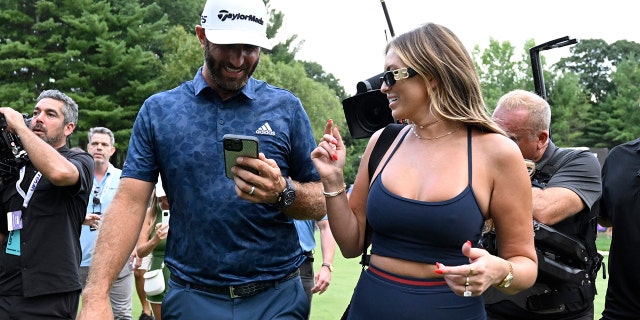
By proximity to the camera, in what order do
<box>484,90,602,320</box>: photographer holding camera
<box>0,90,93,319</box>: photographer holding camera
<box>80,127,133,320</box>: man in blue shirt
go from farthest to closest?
<box>80,127,133,320</box>: man in blue shirt → <box>0,90,93,319</box>: photographer holding camera → <box>484,90,602,320</box>: photographer holding camera

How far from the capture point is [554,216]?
4238mm

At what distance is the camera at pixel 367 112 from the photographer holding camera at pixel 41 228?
249 centimetres

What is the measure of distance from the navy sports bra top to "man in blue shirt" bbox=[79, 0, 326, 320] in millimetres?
523

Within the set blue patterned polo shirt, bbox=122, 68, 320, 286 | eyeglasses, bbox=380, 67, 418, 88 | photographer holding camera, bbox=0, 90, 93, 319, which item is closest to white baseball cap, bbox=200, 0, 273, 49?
blue patterned polo shirt, bbox=122, 68, 320, 286

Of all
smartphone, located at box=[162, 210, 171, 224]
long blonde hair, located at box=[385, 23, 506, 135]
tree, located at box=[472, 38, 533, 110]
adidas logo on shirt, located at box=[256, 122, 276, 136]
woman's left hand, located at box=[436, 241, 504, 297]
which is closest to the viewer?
woman's left hand, located at box=[436, 241, 504, 297]

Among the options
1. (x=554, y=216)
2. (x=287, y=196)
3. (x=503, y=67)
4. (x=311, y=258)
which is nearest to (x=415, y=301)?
(x=287, y=196)

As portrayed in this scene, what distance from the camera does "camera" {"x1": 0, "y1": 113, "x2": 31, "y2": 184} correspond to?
5.33 meters

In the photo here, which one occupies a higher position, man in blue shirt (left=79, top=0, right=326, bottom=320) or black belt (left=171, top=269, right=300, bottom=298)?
man in blue shirt (left=79, top=0, right=326, bottom=320)

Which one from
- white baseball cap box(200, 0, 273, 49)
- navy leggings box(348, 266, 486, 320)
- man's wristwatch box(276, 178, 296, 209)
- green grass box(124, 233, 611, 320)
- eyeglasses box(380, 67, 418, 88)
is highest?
white baseball cap box(200, 0, 273, 49)

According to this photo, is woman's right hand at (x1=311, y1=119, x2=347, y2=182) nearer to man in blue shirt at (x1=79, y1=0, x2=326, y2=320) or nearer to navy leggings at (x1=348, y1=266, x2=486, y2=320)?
man in blue shirt at (x1=79, y1=0, x2=326, y2=320)

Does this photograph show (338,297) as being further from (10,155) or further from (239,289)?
(239,289)

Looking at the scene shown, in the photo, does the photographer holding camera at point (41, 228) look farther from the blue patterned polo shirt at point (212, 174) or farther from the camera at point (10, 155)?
the blue patterned polo shirt at point (212, 174)

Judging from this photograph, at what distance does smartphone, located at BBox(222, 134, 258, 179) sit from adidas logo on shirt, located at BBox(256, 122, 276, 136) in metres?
0.44

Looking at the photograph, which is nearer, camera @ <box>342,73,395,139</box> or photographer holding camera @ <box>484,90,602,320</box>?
camera @ <box>342,73,395,139</box>
